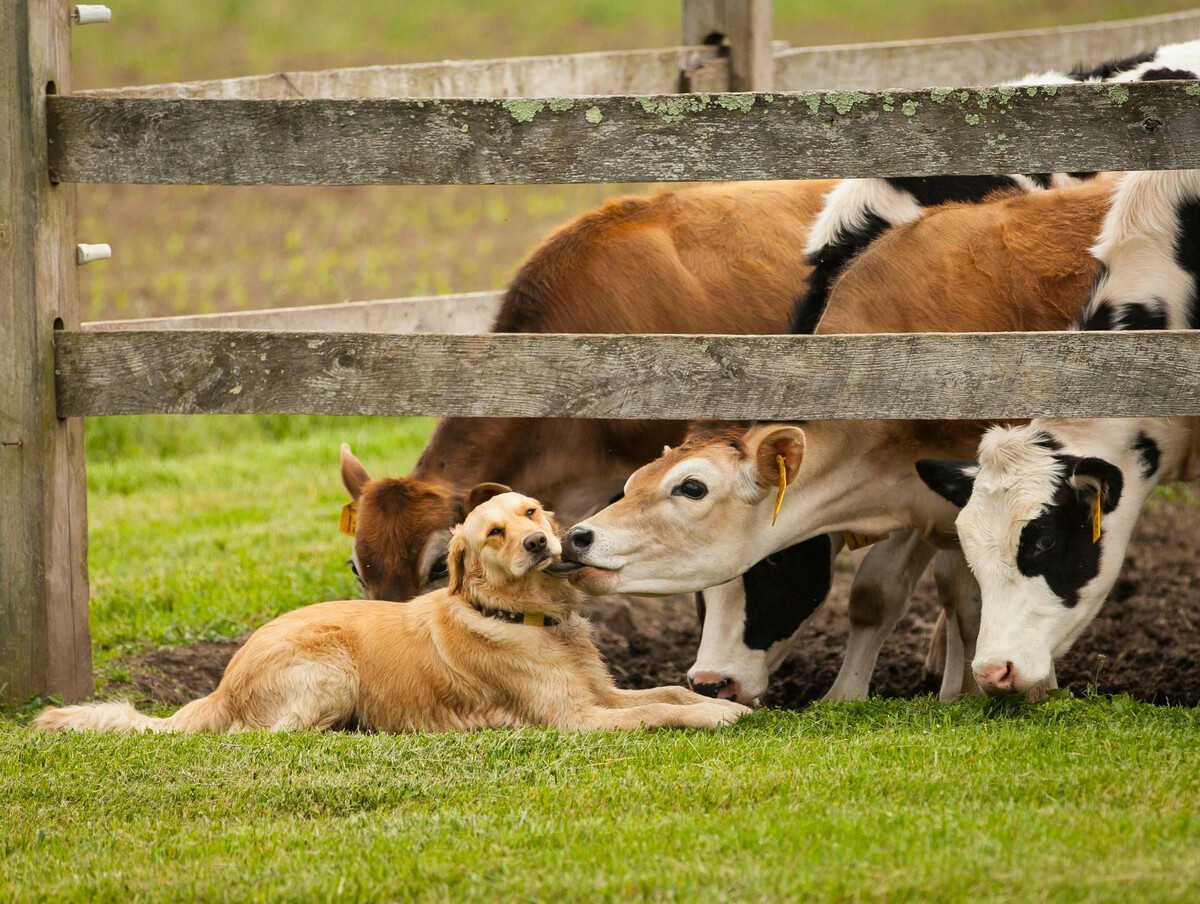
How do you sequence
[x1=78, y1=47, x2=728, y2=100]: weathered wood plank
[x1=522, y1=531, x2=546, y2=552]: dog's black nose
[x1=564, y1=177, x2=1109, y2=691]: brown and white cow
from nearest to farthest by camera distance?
[x1=522, y1=531, x2=546, y2=552]: dog's black nose → [x1=564, y1=177, x2=1109, y2=691]: brown and white cow → [x1=78, y1=47, x2=728, y2=100]: weathered wood plank

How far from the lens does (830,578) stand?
526 cm

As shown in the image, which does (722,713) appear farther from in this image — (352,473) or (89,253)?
(89,253)

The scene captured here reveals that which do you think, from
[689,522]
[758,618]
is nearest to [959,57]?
[758,618]

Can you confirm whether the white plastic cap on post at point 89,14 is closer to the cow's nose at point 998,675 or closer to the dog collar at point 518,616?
the dog collar at point 518,616

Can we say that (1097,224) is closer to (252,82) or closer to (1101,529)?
(1101,529)

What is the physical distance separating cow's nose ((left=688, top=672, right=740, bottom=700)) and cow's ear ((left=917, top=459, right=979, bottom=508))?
1.06 m

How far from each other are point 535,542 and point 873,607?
1.66 metres

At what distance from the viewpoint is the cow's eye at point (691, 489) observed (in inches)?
176

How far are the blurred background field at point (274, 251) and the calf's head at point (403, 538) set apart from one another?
1.21 metres

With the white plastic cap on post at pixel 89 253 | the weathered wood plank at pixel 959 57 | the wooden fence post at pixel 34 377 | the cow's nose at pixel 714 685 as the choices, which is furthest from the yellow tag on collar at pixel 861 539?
the weathered wood plank at pixel 959 57

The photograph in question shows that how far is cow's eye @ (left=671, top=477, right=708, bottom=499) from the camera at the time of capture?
4480mm

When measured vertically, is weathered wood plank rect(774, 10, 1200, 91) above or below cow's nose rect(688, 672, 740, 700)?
above

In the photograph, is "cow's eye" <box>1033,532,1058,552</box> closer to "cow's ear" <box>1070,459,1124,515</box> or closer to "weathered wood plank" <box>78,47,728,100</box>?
"cow's ear" <box>1070,459,1124,515</box>

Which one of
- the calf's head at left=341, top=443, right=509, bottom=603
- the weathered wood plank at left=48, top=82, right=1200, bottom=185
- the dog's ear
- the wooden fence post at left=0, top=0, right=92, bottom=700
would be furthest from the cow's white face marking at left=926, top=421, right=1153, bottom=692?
the wooden fence post at left=0, top=0, right=92, bottom=700
